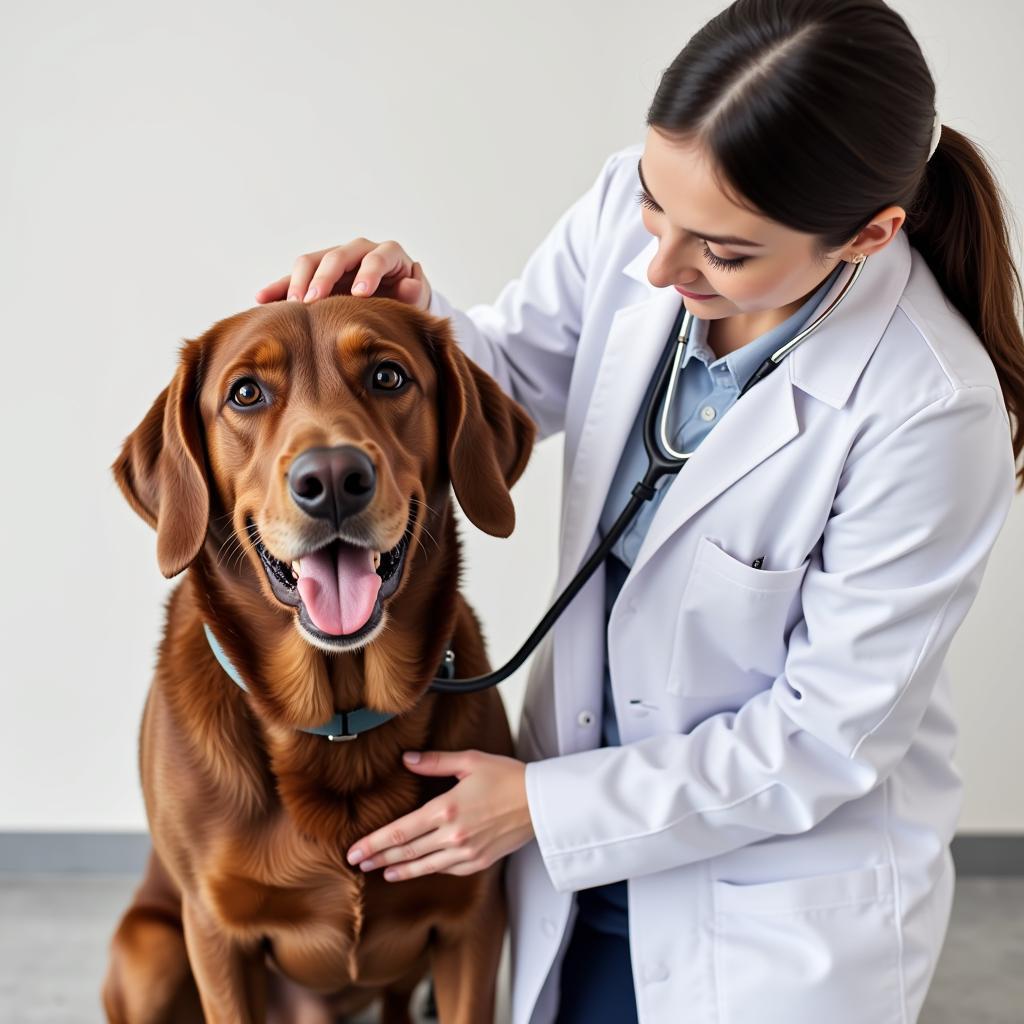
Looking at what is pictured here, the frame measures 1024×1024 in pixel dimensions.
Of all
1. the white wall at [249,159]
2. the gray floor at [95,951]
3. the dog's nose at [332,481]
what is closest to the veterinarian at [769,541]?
the dog's nose at [332,481]

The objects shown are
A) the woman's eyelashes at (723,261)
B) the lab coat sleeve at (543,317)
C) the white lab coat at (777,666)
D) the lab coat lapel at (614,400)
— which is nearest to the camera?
the woman's eyelashes at (723,261)

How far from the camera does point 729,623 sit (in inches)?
67.8

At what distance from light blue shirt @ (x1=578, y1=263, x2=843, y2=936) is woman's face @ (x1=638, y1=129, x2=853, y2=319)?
13 centimetres

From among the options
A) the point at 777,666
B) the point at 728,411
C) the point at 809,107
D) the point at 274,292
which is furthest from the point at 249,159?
the point at 777,666

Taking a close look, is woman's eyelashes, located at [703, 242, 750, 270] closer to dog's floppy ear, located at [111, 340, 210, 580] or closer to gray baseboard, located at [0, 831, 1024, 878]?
dog's floppy ear, located at [111, 340, 210, 580]

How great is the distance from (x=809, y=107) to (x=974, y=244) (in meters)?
0.46

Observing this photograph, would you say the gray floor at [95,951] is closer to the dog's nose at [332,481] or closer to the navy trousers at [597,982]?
the navy trousers at [597,982]

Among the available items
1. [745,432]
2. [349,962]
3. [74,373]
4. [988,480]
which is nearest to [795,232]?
[745,432]

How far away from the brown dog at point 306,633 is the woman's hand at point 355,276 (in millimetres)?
80

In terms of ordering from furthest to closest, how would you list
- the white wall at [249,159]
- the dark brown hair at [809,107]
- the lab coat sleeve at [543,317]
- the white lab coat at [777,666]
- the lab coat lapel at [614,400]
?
the white wall at [249,159]
the lab coat sleeve at [543,317]
the lab coat lapel at [614,400]
the white lab coat at [777,666]
the dark brown hair at [809,107]

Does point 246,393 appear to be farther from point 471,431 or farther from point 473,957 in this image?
point 473,957

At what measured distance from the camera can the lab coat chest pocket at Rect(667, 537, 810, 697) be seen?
167 centimetres

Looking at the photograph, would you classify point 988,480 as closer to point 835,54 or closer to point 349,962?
point 835,54

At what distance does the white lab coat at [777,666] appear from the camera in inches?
62.5
